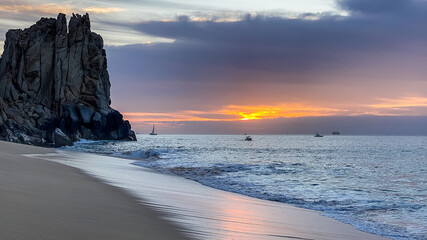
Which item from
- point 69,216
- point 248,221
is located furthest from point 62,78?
point 69,216

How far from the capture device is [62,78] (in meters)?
111

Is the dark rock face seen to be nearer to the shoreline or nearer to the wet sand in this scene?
the shoreline

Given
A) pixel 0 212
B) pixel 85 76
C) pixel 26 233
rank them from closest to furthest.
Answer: pixel 26 233 < pixel 0 212 < pixel 85 76

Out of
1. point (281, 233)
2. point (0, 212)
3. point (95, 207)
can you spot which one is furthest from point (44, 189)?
point (281, 233)

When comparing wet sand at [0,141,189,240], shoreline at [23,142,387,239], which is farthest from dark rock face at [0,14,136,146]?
wet sand at [0,141,189,240]

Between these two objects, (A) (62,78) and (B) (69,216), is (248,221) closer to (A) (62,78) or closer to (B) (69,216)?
(B) (69,216)

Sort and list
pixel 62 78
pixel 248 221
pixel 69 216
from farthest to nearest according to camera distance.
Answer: pixel 62 78 → pixel 248 221 → pixel 69 216

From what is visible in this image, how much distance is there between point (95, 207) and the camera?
7270 millimetres

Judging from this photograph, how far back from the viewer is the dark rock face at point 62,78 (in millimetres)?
104812

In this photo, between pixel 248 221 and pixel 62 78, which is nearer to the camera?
pixel 248 221

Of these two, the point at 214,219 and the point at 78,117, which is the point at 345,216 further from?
the point at 78,117

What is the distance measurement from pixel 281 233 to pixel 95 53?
116992 millimetres

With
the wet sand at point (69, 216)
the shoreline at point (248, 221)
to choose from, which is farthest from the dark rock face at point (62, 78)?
the wet sand at point (69, 216)

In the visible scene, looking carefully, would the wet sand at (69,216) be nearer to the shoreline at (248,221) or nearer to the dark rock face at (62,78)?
the shoreline at (248,221)
